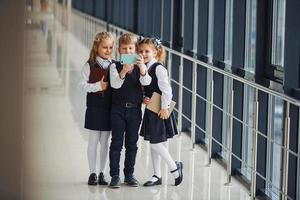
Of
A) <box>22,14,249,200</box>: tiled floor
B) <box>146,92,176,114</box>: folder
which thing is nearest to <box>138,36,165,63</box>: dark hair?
<box>146,92,176,114</box>: folder

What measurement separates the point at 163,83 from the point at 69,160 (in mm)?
644

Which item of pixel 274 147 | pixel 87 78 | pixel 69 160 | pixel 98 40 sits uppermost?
pixel 98 40

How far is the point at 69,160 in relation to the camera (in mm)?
2469

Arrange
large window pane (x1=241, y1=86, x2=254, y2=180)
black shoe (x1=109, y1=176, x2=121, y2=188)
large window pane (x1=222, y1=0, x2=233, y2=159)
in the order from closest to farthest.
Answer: black shoe (x1=109, y1=176, x2=121, y2=188) < large window pane (x1=241, y1=86, x2=254, y2=180) < large window pane (x1=222, y1=0, x2=233, y2=159)

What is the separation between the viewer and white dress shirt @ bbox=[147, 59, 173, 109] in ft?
6.41

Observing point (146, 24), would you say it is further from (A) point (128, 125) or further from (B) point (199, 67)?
(A) point (128, 125)

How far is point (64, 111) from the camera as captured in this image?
3.51 m

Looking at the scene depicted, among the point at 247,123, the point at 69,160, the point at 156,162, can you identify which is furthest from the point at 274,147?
the point at 69,160

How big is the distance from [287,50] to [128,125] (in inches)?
18.4

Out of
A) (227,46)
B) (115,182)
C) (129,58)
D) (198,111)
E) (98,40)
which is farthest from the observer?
(198,111)

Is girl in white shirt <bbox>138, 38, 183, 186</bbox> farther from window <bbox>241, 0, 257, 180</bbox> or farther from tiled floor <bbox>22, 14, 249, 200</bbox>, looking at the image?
window <bbox>241, 0, 257, 180</bbox>

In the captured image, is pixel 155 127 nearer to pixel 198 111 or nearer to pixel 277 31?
pixel 277 31

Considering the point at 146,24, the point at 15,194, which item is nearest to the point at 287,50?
the point at 15,194

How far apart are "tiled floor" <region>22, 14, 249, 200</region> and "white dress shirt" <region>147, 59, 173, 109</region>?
0.25m
